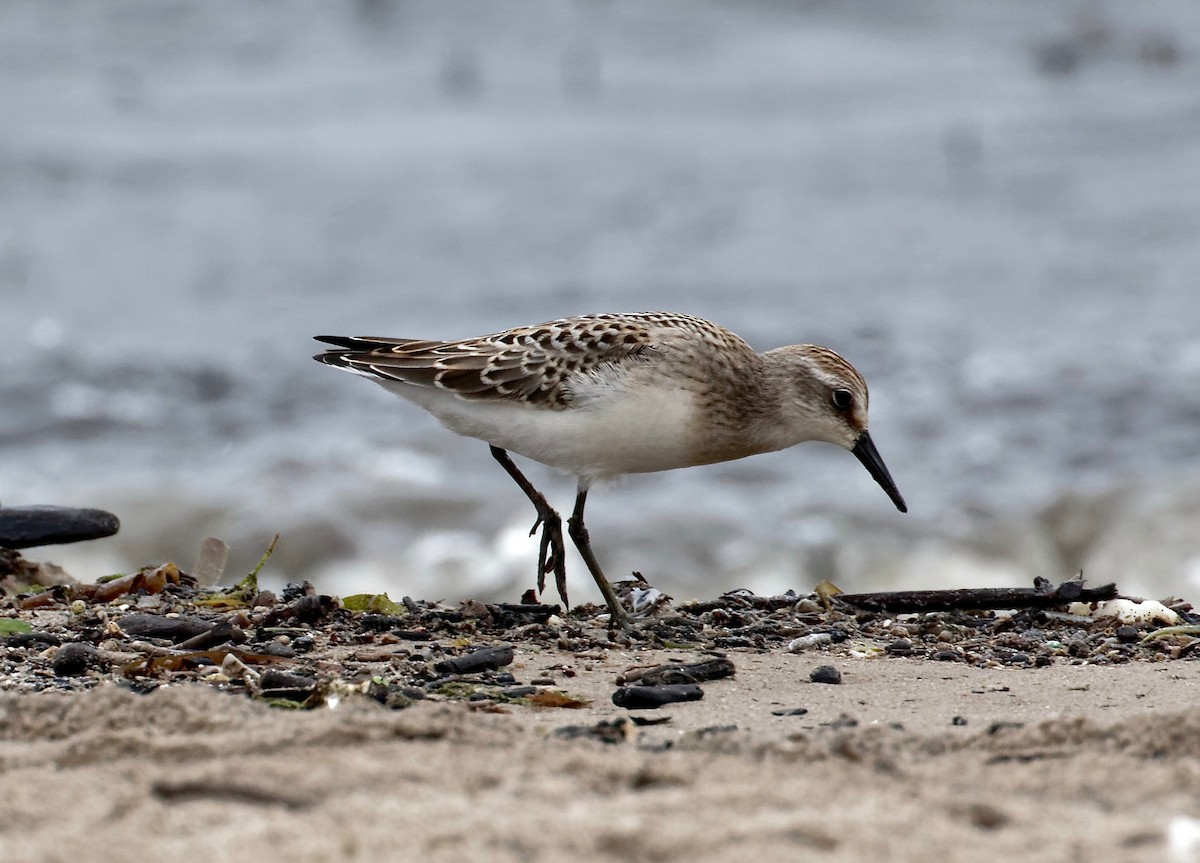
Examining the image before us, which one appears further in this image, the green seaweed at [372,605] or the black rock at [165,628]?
the green seaweed at [372,605]

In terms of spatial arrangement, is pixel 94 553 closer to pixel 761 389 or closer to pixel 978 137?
pixel 761 389

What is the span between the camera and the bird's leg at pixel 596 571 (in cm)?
568

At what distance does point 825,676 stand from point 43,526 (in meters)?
3.37

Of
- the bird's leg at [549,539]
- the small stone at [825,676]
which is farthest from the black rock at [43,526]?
the small stone at [825,676]

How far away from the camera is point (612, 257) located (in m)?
16.7

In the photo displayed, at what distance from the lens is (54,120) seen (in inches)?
832

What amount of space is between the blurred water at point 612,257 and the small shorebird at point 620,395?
319 centimetres

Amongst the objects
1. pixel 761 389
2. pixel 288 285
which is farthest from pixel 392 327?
pixel 761 389

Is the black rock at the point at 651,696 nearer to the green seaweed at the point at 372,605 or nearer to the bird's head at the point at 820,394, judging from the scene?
the green seaweed at the point at 372,605

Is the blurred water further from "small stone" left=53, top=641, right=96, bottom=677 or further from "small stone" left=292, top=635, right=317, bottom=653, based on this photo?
"small stone" left=53, top=641, right=96, bottom=677

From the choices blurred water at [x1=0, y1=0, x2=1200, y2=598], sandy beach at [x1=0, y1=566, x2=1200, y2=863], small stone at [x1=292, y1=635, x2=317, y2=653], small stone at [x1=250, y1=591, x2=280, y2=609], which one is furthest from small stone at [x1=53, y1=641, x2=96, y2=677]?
blurred water at [x1=0, y1=0, x2=1200, y2=598]

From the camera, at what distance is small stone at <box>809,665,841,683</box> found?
477 centimetres

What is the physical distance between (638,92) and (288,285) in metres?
7.94

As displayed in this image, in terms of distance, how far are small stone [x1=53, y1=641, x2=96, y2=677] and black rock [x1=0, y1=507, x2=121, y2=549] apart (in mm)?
1628
